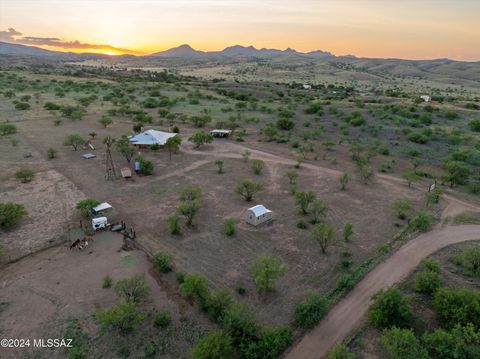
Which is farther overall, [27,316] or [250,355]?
[27,316]

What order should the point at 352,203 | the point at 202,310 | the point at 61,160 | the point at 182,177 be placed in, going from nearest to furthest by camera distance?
the point at 202,310 → the point at 352,203 → the point at 182,177 → the point at 61,160

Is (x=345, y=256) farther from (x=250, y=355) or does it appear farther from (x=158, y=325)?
(x=158, y=325)

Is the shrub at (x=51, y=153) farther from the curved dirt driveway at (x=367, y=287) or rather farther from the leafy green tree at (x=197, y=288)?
the curved dirt driveway at (x=367, y=287)

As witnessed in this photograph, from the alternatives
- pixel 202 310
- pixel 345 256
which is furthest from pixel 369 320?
pixel 202 310

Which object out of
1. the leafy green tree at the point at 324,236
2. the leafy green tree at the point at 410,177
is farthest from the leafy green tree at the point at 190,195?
the leafy green tree at the point at 410,177

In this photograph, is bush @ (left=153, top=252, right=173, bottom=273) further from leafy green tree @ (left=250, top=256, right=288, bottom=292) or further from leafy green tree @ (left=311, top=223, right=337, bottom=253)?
leafy green tree @ (left=311, top=223, right=337, bottom=253)

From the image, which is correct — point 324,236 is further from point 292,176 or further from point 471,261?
point 292,176

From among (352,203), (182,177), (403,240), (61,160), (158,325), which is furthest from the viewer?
(61,160)

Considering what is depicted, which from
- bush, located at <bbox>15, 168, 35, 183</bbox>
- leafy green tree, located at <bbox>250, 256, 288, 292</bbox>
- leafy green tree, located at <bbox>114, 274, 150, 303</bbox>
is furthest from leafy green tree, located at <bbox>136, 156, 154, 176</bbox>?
leafy green tree, located at <bbox>250, 256, 288, 292</bbox>
